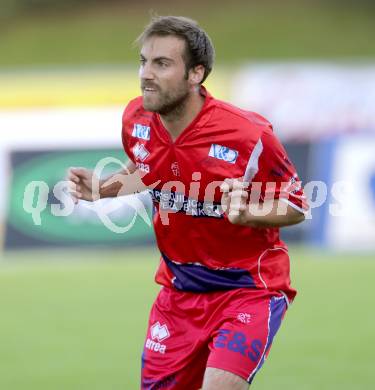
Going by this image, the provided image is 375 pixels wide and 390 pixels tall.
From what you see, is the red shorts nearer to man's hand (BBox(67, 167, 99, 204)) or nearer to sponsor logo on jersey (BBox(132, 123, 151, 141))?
man's hand (BBox(67, 167, 99, 204))

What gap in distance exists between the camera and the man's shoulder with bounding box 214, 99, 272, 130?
595 cm

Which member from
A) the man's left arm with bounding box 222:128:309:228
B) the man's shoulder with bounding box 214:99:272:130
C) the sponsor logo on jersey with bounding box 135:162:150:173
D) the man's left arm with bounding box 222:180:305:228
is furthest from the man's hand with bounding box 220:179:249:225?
the sponsor logo on jersey with bounding box 135:162:150:173

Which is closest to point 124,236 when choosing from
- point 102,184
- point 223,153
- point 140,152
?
point 102,184

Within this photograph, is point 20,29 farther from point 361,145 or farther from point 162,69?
point 162,69

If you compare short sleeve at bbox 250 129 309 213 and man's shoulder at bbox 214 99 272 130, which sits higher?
man's shoulder at bbox 214 99 272 130

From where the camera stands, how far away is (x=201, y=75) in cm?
609

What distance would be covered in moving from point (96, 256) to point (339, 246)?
12.0 ft

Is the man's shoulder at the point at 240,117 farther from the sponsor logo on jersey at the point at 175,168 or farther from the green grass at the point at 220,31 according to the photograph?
the green grass at the point at 220,31

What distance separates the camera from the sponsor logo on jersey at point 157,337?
6.15 meters

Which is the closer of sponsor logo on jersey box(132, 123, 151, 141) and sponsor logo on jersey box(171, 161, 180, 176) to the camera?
sponsor logo on jersey box(171, 161, 180, 176)

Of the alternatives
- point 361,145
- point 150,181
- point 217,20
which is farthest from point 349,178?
point 217,20

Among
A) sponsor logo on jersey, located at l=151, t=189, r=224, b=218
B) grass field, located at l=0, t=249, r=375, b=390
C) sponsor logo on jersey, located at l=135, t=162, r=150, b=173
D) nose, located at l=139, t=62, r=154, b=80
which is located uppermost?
nose, located at l=139, t=62, r=154, b=80

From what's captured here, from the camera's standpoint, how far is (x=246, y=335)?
5.79 metres

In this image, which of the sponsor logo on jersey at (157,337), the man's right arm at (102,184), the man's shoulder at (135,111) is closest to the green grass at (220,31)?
the man's right arm at (102,184)
